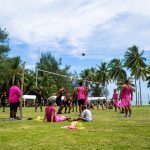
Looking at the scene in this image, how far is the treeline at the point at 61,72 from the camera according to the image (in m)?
73.4

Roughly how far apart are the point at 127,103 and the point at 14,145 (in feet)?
38.6

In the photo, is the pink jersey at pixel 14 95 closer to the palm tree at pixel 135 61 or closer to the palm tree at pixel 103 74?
the palm tree at pixel 135 61

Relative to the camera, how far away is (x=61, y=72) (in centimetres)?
11406

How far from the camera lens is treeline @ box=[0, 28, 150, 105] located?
7338 centimetres

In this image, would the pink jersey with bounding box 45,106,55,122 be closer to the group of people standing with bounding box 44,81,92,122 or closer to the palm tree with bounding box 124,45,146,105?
the group of people standing with bounding box 44,81,92,122

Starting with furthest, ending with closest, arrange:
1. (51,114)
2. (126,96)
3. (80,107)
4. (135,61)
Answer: (135,61)
(80,107)
(126,96)
(51,114)

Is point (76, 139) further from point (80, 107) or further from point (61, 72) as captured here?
point (61, 72)

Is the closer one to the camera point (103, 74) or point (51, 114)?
point (51, 114)

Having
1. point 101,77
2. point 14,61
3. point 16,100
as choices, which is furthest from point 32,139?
point 101,77

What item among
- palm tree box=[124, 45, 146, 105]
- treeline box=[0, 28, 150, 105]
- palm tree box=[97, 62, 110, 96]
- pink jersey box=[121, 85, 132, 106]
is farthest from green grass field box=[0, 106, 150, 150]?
palm tree box=[97, 62, 110, 96]

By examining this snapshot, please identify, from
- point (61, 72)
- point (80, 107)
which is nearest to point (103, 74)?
point (61, 72)

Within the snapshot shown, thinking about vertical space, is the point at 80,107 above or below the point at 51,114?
above

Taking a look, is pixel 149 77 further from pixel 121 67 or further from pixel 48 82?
pixel 48 82

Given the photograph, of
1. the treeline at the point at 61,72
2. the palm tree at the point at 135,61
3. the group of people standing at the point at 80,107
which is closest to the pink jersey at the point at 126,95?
the group of people standing at the point at 80,107
